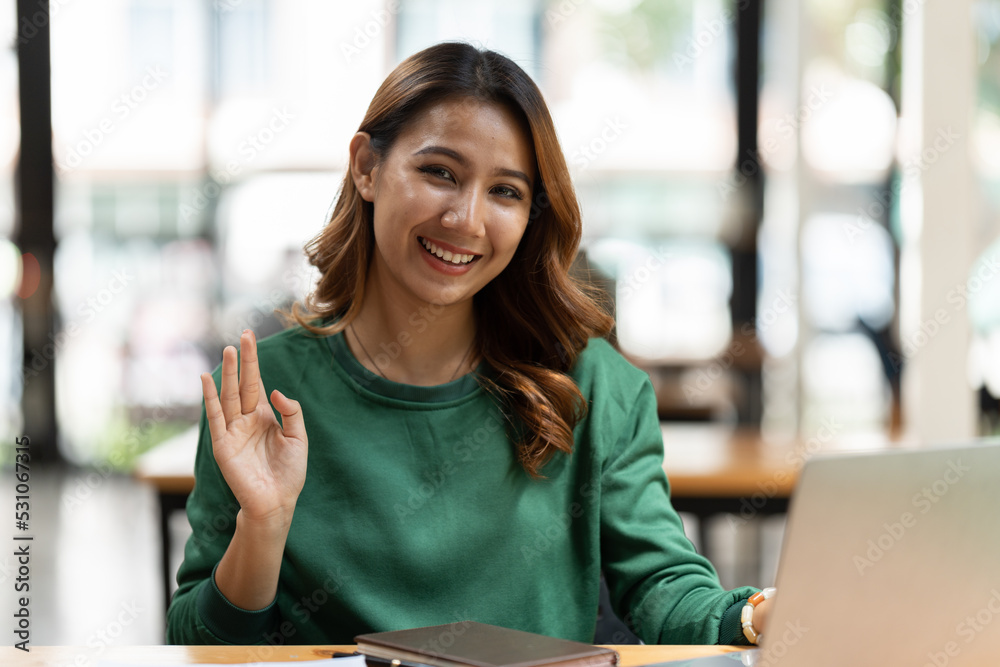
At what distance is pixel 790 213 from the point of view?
5.62m

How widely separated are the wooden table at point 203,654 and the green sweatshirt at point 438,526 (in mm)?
110

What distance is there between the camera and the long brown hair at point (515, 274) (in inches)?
53.6

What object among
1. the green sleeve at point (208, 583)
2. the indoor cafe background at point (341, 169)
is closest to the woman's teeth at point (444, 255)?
the green sleeve at point (208, 583)

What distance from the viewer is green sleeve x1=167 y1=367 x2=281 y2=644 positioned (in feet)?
3.93

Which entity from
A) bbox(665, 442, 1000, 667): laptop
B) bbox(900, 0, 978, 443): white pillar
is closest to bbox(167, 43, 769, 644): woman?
bbox(665, 442, 1000, 667): laptop

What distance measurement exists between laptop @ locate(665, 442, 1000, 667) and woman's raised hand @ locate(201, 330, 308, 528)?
634 mm

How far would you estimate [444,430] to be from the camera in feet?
4.55

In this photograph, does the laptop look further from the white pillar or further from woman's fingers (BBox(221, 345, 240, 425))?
the white pillar

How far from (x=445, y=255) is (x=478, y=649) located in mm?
590

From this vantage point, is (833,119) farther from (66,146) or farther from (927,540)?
(927,540)

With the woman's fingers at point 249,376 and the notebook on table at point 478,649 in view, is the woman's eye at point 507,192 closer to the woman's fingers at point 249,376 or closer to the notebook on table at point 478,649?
the woman's fingers at point 249,376

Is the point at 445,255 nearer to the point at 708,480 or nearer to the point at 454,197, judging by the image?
the point at 454,197

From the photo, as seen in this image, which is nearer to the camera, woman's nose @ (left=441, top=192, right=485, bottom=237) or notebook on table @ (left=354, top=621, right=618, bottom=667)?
notebook on table @ (left=354, top=621, right=618, bottom=667)

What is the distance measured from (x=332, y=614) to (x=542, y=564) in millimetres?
303
